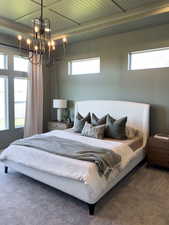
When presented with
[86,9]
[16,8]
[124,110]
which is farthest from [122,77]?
[16,8]

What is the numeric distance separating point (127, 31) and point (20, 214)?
4.31 meters

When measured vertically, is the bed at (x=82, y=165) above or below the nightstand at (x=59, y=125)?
below

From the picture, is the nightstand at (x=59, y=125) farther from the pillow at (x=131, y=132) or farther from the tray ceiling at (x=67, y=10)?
the tray ceiling at (x=67, y=10)

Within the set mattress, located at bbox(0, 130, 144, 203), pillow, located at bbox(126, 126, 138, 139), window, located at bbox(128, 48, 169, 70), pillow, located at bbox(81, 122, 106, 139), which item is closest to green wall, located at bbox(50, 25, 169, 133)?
window, located at bbox(128, 48, 169, 70)

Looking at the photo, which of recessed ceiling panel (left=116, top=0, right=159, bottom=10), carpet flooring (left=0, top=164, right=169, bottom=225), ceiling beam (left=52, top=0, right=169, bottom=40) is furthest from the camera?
ceiling beam (left=52, top=0, right=169, bottom=40)

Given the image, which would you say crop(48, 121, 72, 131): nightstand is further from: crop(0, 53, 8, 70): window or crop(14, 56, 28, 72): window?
crop(0, 53, 8, 70): window

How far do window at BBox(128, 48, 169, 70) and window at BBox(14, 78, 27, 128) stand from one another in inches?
122

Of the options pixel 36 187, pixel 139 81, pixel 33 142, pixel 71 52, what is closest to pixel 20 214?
pixel 36 187

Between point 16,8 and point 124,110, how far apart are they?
3.16 m

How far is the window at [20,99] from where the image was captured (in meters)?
4.96

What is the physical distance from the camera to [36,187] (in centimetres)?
284

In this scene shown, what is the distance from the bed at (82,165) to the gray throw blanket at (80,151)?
8 cm

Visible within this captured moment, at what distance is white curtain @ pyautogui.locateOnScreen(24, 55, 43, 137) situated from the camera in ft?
16.2

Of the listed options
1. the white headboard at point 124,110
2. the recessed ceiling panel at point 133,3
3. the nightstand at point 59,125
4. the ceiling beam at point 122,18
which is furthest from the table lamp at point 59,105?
the recessed ceiling panel at point 133,3
